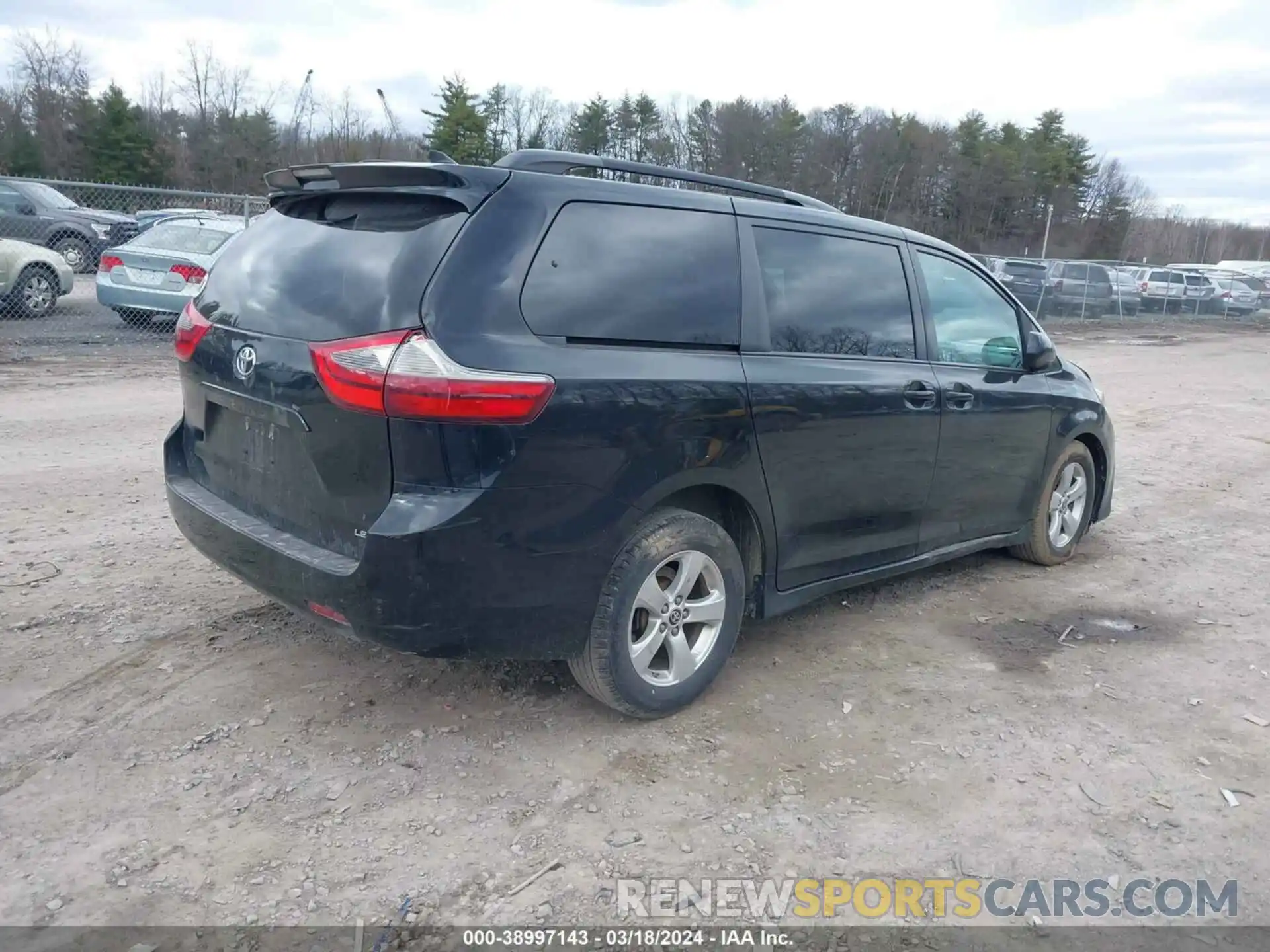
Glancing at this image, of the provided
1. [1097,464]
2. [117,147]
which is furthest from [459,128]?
[1097,464]

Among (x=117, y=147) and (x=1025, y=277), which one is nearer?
(x=1025, y=277)

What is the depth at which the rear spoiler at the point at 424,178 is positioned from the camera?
2.98 metres

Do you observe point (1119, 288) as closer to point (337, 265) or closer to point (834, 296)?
point (834, 296)

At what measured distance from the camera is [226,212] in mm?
15211

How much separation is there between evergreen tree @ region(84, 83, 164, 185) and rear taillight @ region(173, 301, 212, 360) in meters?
48.1

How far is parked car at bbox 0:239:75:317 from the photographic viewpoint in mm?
12188

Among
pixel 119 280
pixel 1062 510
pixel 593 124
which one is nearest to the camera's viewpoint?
pixel 1062 510

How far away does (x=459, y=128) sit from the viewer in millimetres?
46344

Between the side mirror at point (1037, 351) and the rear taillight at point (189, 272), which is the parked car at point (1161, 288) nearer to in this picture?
the rear taillight at point (189, 272)

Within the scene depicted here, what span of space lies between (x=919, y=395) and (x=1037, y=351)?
1247 mm

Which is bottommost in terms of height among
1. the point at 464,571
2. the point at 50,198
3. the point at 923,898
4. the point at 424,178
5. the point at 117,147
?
the point at 923,898

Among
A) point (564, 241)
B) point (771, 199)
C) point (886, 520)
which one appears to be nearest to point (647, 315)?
point (564, 241)

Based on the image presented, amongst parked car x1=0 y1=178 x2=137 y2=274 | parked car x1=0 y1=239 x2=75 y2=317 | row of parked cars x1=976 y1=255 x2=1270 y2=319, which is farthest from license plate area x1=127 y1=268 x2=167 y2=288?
row of parked cars x1=976 y1=255 x2=1270 y2=319

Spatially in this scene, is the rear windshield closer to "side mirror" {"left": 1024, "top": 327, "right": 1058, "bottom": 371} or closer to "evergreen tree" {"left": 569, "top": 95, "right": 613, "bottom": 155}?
"side mirror" {"left": 1024, "top": 327, "right": 1058, "bottom": 371}
